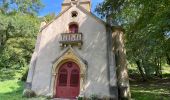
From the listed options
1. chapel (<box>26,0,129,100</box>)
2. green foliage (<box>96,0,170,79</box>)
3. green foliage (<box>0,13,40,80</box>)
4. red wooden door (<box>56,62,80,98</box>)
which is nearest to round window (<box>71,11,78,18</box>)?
chapel (<box>26,0,129,100</box>)

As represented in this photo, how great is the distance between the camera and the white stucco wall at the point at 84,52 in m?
15.3

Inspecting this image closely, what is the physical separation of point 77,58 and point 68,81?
2051 mm

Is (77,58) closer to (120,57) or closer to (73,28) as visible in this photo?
(73,28)

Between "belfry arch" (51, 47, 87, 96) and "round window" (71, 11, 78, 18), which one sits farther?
"round window" (71, 11, 78, 18)

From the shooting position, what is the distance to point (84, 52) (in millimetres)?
16188

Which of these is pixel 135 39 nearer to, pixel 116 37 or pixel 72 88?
pixel 116 37

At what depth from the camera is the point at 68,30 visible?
1753cm

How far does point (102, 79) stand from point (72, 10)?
22.7 ft

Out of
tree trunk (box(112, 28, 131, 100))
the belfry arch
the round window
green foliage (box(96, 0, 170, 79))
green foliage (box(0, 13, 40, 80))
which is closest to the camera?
green foliage (box(96, 0, 170, 79))

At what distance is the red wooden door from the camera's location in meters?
15.9

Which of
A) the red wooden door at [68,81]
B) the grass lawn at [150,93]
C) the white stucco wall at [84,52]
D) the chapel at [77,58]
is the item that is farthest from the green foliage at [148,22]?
the red wooden door at [68,81]

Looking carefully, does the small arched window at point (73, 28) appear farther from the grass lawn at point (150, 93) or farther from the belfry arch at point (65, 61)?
the grass lawn at point (150, 93)

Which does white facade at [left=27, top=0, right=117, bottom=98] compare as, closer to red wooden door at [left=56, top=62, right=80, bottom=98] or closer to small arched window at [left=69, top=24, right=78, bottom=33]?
small arched window at [left=69, top=24, right=78, bottom=33]

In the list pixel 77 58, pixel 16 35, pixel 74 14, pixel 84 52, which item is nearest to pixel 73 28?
pixel 74 14
